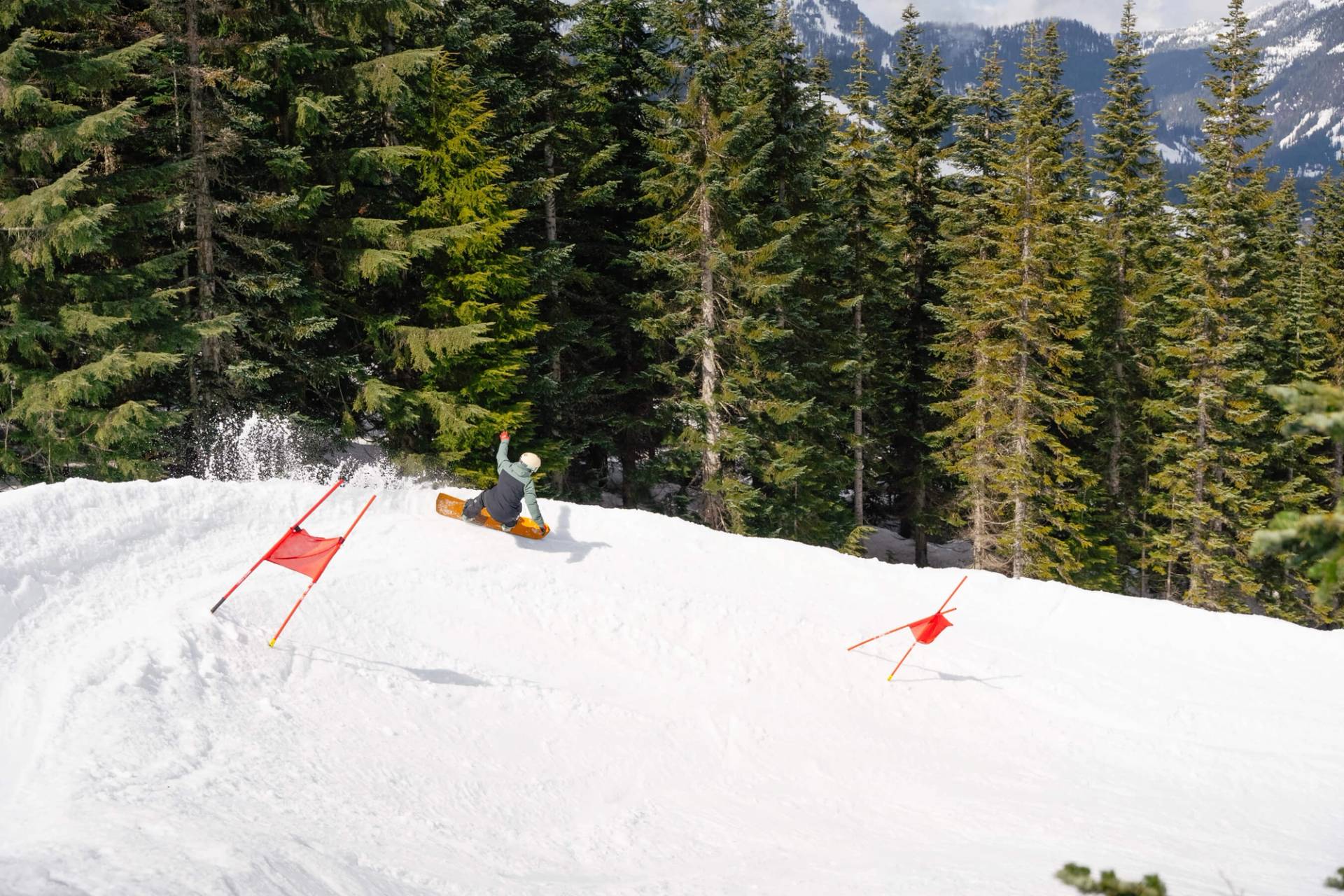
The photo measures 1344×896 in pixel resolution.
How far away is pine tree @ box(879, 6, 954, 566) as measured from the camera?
2956cm

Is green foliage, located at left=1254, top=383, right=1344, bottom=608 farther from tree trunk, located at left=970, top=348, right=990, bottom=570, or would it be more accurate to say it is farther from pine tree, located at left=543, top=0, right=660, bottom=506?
tree trunk, located at left=970, top=348, right=990, bottom=570

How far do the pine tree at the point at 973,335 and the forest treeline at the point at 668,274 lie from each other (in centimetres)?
18

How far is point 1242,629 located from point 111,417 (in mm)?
19349

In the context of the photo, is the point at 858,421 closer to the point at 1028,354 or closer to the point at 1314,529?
the point at 1028,354

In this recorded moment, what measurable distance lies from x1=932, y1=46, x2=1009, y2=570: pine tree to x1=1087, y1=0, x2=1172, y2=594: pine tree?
5004mm

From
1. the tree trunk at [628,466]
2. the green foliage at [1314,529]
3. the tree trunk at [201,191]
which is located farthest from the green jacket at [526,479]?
the tree trunk at [628,466]

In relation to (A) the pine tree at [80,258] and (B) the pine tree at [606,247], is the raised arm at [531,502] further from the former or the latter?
(B) the pine tree at [606,247]

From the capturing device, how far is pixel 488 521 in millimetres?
13102

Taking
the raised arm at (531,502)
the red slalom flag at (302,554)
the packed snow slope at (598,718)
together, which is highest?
the raised arm at (531,502)

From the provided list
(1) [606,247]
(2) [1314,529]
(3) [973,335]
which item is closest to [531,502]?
(2) [1314,529]

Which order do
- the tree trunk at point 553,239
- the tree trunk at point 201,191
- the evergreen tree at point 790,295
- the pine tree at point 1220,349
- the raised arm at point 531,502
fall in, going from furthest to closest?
the pine tree at point 1220,349 → the tree trunk at point 553,239 → the evergreen tree at point 790,295 → the tree trunk at point 201,191 → the raised arm at point 531,502

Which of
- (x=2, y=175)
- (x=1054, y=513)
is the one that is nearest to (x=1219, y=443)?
(x=1054, y=513)

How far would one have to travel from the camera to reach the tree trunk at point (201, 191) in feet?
53.0

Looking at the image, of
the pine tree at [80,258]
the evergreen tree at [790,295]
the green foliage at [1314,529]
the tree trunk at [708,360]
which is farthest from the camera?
the evergreen tree at [790,295]
